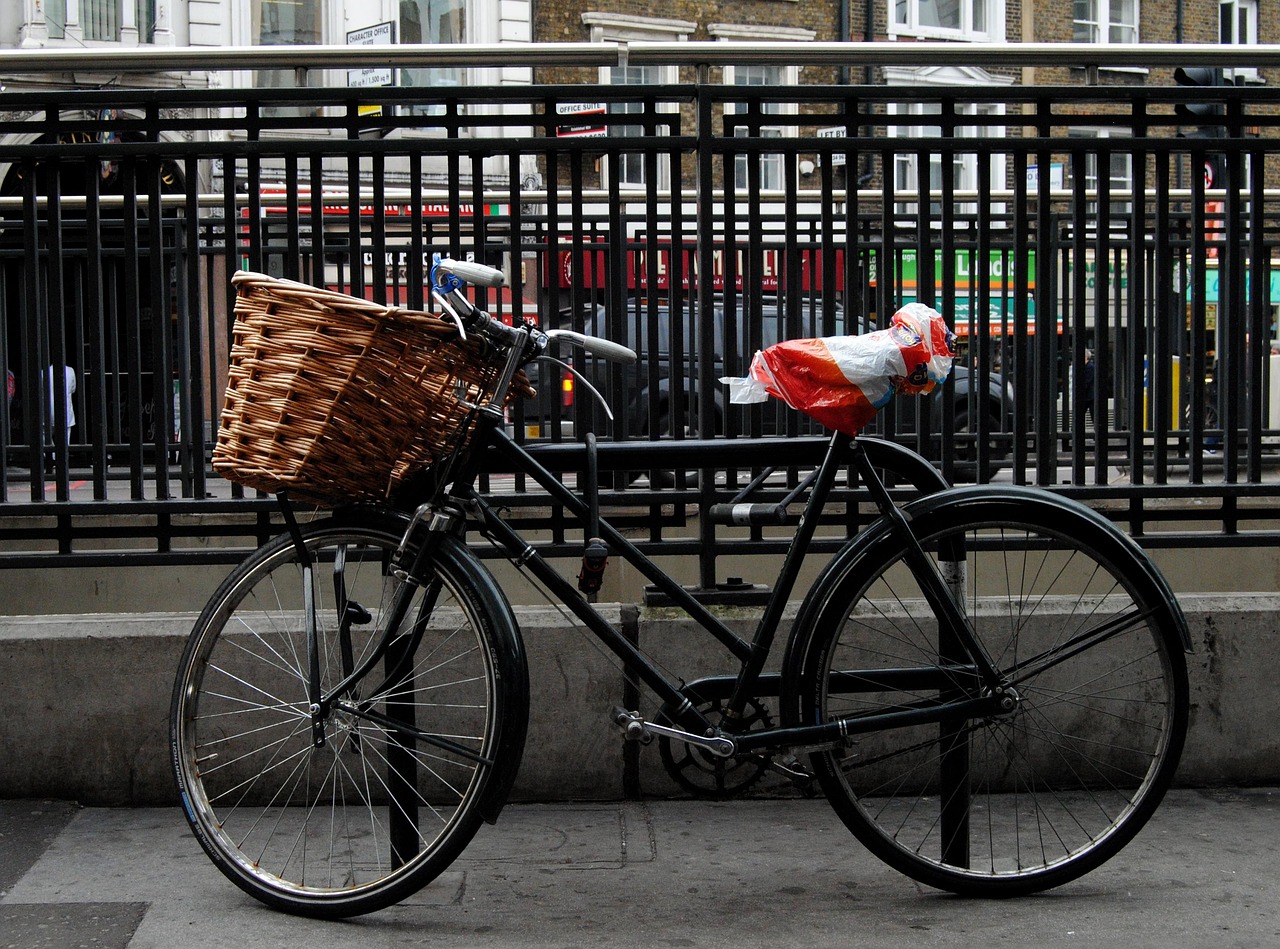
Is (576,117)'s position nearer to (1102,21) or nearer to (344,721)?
(344,721)

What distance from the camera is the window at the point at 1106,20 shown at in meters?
32.8

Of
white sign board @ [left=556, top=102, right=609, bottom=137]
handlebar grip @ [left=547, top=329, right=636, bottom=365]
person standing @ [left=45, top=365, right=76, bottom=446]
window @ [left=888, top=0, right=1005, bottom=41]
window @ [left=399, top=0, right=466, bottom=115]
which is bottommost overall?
person standing @ [left=45, top=365, right=76, bottom=446]

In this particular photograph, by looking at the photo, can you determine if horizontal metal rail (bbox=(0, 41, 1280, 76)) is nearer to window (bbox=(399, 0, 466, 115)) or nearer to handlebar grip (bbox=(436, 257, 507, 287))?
handlebar grip (bbox=(436, 257, 507, 287))

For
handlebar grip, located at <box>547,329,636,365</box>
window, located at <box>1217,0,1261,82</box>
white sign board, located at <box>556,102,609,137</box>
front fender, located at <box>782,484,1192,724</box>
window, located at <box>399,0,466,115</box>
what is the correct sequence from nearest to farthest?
handlebar grip, located at <box>547,329,636,365</box> → front fender, located at <box>782,484,1192,724</box> → white sign board, located at <box>556,102,609,137</box> → window, located at <box>399,0,466,115</box> → window, located at <box>1217,0,1261,82</box>

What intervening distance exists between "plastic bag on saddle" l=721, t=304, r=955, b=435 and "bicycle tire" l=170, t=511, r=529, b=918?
82 centimetres

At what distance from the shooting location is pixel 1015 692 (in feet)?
11.1

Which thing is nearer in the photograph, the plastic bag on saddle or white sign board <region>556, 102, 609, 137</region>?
the plastic bag on saddle

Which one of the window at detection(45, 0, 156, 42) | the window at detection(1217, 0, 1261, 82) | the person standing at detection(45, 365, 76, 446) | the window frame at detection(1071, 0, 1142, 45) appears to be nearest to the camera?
the person standing at detection(45, 365, 76, 446)

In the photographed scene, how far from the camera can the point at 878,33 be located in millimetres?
30250

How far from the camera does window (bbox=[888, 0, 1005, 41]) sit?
1216 inches

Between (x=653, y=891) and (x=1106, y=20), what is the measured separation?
3335 cm

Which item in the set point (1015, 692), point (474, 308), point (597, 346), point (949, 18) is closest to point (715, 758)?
point (1015, 692)

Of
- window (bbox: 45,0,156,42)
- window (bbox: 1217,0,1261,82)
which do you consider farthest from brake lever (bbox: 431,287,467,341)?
window (bbox: 1217,0,1261,82)

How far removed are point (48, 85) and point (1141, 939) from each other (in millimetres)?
17983
